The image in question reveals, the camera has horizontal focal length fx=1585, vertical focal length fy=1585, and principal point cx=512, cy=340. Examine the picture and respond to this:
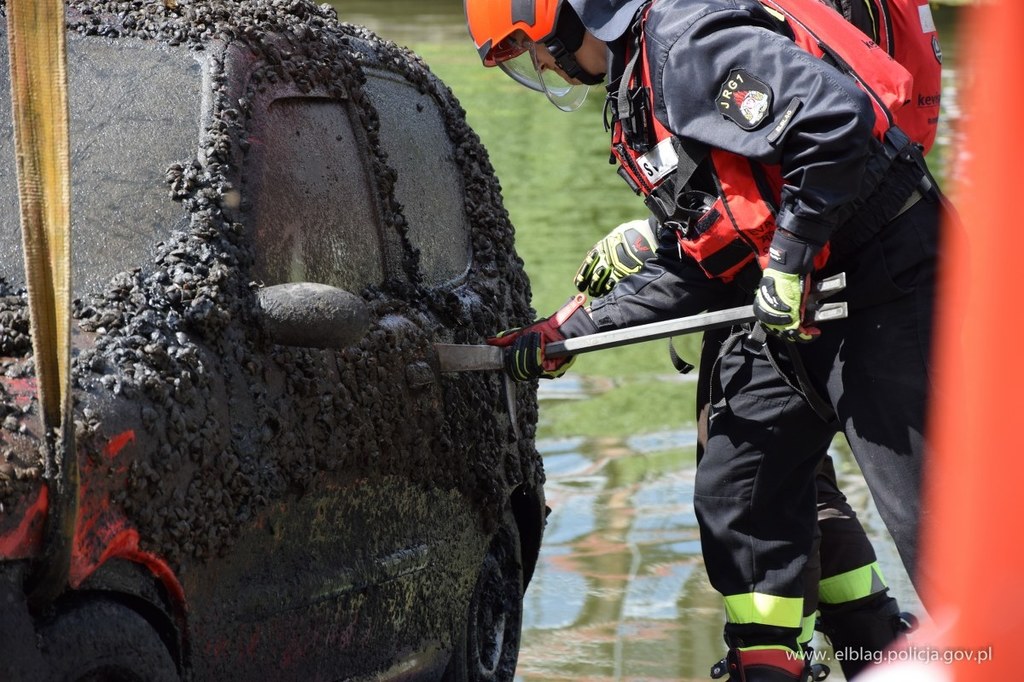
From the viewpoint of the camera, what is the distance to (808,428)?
13.2 feet

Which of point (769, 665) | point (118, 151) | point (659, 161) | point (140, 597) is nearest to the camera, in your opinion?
point (140, 597)

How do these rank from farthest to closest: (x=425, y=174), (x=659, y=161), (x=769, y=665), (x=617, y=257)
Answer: (x=617, y=257)
(x=425, y=174)
(x=769, y=665)
(x=659, y=161)

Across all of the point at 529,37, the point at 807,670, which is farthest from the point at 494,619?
the point at 529,37

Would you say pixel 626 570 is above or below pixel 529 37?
below

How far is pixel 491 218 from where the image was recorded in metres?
4.43

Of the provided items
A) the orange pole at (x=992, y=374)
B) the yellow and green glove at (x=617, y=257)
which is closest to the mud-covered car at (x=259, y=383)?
the yellow and green glove at (x=617, y=257)

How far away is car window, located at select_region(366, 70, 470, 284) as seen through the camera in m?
4.09

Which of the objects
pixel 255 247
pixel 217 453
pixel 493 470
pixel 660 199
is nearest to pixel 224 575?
pixel 217 453

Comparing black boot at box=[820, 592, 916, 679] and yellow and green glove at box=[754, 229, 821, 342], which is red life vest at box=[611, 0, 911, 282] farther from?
black boot at box=[820, 592, 916, 679]

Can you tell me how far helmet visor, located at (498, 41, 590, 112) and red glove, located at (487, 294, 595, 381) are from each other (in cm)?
54

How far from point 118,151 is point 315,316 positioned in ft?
2.20

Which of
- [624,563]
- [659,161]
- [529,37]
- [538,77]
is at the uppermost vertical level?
[529,37]

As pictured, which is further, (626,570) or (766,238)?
(626,570)

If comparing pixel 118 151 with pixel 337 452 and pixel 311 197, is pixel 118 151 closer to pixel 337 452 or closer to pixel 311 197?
pixel 311 197
